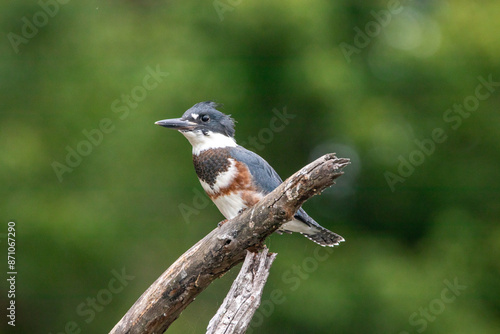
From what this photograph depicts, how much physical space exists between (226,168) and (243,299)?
3.60 feet

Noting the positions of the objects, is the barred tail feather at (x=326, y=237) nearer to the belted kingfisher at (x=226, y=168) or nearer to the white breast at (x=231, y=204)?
the belted kingfisher at (x=226, y=168)

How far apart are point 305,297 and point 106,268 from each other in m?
2.43

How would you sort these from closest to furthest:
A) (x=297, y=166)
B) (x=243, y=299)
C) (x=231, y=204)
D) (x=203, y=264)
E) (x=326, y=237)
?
(x=243, y=299)
(x=203, y=264)
(x=231, y=204)
(x=326, y=237)
(x=297, y=166)

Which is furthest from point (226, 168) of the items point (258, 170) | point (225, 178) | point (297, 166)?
point (297, 166)

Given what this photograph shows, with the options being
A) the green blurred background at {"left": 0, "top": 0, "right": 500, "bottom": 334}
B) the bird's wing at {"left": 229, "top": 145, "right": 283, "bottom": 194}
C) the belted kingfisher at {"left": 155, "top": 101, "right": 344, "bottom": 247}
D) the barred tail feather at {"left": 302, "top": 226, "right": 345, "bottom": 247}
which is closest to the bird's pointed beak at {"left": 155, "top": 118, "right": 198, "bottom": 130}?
the belted kingfisher at {"left": 155, "top": 101, "right": 344, "bottom": 247}

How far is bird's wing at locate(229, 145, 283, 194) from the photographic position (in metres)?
4.68

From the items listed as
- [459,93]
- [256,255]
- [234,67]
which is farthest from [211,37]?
[256,255]

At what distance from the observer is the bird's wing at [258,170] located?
15.4 ft

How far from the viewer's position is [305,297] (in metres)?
7.23

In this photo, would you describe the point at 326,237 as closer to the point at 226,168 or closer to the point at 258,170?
the point at 258,170

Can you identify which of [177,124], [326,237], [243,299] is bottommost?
[326,237]

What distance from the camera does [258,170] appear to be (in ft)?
15.5

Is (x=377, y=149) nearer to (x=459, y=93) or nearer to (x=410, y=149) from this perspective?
(x=410, y=149)

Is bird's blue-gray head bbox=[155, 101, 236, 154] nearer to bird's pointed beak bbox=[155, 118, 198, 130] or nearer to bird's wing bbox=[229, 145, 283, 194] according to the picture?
bird's pointed beak bbox=[155, 118, 198, 130]
